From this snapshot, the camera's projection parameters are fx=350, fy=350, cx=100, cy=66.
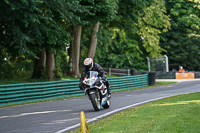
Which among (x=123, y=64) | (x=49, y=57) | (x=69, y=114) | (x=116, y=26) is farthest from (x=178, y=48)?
(x=69, y=114)

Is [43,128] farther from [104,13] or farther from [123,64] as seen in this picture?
[123,64]

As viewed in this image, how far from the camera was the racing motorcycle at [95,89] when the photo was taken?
1073 cm

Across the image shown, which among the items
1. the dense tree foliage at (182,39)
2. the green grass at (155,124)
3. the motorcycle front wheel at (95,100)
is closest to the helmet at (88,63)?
the motorcycle front wheel at (95,100)

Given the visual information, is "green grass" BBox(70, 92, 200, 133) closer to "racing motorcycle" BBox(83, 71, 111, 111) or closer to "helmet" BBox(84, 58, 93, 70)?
"racing motorcycle" BBox(83, 71, 111, 111)

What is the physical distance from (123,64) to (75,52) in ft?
67.3

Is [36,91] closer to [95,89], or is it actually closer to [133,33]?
[95,89]

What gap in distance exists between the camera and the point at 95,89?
10883 millimetres

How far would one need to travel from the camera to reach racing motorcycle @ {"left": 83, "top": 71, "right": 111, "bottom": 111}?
10727mm

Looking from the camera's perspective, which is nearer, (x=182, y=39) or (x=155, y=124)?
(x=155, y=124)

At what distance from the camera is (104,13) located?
2364 centimetres

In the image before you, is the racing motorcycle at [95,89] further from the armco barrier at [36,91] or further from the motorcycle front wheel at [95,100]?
the armco barrier at [36,91]

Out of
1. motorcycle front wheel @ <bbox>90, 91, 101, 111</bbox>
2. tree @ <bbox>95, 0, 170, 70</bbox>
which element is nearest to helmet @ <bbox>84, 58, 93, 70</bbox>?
motorcycle front wheel @ <bbox>90, 91, 101, 111</bbox>

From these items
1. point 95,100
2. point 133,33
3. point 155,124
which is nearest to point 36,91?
point 95,100

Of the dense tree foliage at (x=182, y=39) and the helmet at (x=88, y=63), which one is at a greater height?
the dense tree foliage at (x=182, y=39)
